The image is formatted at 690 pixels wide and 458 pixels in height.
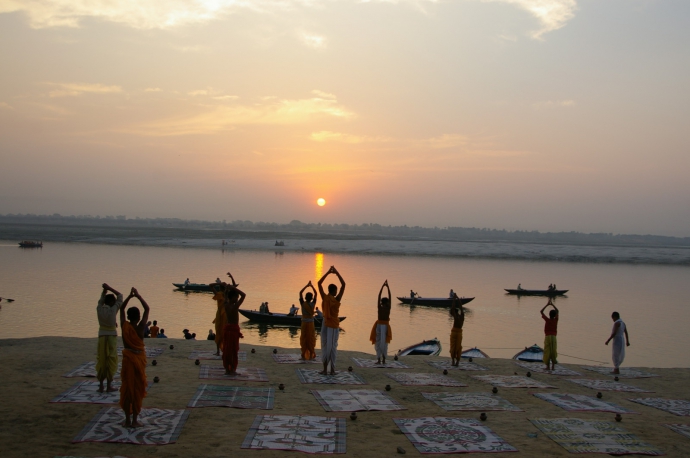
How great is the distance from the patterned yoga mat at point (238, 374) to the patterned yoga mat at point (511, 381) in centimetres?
509

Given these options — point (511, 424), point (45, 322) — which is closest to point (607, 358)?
point (511, 424)

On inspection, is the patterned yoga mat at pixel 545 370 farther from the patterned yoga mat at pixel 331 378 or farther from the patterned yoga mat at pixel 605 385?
the patterned yoga mat at pixel 331 378

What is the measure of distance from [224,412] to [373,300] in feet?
106

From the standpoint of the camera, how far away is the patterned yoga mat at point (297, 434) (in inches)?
298

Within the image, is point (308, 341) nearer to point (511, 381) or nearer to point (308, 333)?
point (308, 333)

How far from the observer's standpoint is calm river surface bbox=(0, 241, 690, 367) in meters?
27.3

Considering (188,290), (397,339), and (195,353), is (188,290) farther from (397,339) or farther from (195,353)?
(195,353)

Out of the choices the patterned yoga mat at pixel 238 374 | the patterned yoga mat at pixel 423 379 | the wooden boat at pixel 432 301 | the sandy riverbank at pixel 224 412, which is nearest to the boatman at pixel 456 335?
the sandy riverbank at pixel 224 412

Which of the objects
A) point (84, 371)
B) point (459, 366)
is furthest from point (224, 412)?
point (459, 366)

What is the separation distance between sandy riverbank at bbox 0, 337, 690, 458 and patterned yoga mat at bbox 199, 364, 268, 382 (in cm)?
23

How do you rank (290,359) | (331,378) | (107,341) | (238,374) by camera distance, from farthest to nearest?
(290,359)
(331,378)
(238,374)
(107,341)

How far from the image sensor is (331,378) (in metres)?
12.0

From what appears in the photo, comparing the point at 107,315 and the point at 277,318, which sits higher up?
the point at 107,315

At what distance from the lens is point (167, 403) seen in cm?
925
